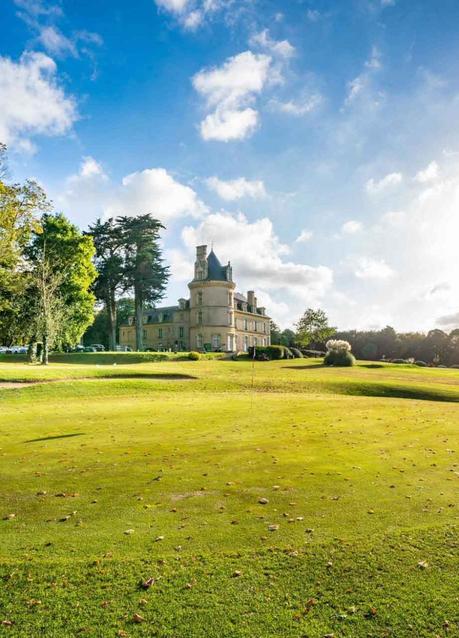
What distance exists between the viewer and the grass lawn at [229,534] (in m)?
3.91

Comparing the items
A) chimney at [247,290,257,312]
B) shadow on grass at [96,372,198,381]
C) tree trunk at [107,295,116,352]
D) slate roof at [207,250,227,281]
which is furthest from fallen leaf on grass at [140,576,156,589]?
chimney at [247,290,257,312]

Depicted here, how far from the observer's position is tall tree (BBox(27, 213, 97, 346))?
4672cm

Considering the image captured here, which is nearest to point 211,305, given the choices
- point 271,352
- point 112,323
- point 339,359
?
point 112,323

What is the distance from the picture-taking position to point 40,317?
134 ft

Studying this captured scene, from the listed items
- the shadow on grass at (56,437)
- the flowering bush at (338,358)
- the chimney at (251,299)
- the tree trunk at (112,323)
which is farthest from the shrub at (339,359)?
the chimney at (251,299)

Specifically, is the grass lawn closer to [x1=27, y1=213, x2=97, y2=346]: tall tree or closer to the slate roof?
[x1=27, y1=213, x2=97, y2=346]: tall tree

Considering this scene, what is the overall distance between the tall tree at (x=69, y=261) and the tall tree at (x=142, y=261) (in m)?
10.7

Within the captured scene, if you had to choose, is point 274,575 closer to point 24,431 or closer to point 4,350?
point 24,431

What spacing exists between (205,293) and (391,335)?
30.8 meters

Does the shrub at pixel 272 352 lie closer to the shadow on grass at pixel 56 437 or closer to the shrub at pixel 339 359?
the shrub at pixel 339 359

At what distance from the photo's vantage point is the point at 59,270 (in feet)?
154

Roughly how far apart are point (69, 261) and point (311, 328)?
44.3 m

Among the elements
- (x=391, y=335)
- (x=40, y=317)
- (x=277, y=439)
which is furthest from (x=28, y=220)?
(x=391, y=335)

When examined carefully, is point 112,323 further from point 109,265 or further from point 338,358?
point 338,358
